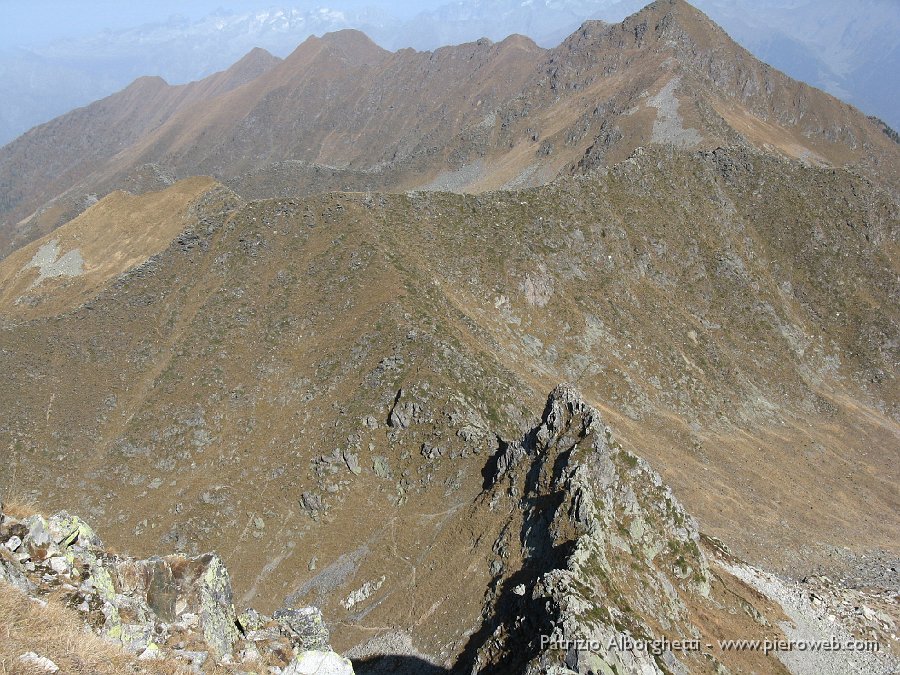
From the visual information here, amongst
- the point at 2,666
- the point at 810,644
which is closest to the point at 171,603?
the point at 2,666

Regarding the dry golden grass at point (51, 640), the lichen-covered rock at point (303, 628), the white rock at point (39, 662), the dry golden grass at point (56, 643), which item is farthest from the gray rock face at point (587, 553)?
the white rock at point (39, 662)

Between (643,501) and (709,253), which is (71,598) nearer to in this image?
(643,501)

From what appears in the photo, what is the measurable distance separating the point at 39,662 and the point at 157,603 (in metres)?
6.12

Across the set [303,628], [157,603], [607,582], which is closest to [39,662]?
[157,603]

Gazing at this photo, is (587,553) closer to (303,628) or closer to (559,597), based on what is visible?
(559,597)

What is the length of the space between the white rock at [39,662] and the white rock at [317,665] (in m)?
6.80

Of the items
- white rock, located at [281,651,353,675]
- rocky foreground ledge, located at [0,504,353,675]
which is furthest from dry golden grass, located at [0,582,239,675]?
white rock, located at [281,651,353,675]

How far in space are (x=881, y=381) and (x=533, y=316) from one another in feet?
166

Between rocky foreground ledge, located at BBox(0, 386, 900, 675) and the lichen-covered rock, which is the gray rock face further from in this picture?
the lichen-covered rock

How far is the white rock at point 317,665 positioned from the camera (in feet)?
54.1

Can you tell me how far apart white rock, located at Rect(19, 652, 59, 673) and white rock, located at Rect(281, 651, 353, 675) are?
6.80 metres

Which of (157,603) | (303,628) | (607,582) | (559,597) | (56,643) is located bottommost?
(607,582)

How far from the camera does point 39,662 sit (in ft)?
37.2

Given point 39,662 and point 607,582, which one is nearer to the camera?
point 39,662
